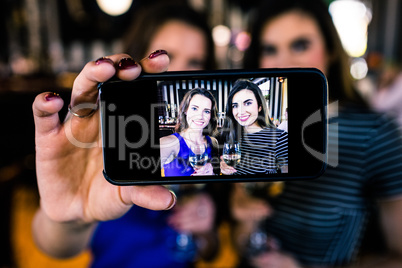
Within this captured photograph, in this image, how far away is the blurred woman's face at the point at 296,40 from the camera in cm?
88

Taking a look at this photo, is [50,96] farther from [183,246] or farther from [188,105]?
[183,246]

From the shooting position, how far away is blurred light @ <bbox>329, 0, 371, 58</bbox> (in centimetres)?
343

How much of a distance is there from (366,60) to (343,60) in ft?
12.5

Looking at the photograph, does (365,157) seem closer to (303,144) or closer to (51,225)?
(303,144)

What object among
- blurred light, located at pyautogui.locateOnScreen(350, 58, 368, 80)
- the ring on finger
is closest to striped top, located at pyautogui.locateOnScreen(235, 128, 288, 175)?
the ring on finger

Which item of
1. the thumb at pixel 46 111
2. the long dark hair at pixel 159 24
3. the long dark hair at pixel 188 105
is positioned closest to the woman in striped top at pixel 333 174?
the long dark hair at pixel 159 24

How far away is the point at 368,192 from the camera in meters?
0.83

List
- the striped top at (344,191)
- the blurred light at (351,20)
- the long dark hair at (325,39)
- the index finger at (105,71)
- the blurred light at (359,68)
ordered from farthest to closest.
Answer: the blurred light at (359,68)
the blurred light at (351,20)
the long dark hair at (325,39)
the striped top at (344,191)
the index finger at (105,71)

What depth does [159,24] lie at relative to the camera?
964mm

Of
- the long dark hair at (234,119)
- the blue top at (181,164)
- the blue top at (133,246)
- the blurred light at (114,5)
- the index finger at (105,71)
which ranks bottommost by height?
the blue top at (133,246)

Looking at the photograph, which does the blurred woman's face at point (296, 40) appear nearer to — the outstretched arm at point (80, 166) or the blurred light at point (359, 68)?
the outstretched arm at point (80, 166)

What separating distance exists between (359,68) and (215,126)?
13.7ft

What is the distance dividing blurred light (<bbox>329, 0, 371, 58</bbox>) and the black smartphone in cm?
345

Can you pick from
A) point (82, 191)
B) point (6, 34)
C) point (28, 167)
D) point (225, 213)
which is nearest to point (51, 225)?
point (82, 191)
